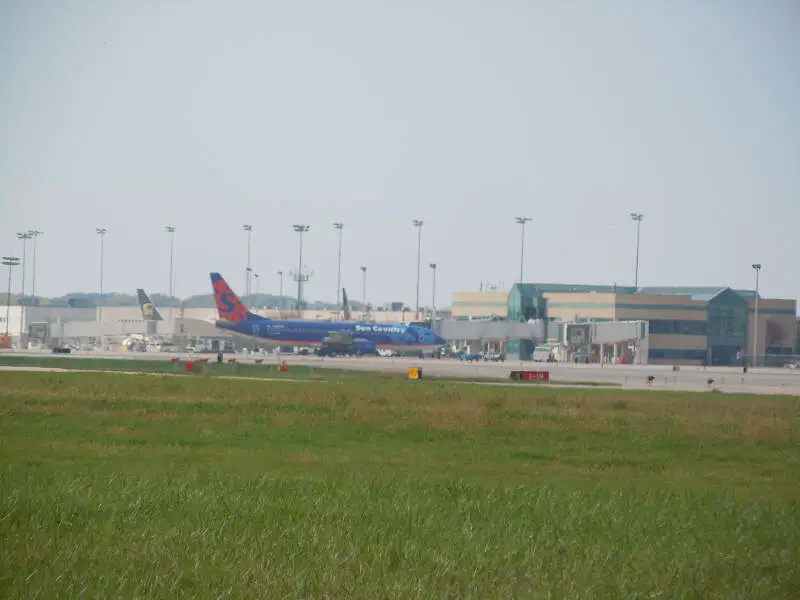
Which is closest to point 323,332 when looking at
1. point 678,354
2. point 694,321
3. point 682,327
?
point 678,354

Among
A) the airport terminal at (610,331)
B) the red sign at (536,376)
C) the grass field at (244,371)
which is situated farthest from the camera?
the airport terminal at (610,331)

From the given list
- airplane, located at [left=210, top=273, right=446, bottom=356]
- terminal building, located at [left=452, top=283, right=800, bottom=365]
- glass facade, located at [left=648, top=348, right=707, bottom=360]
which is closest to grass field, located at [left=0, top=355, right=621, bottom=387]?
airplane, located at [left=210, top=273, right=446, bottom=356]

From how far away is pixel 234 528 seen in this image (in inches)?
650

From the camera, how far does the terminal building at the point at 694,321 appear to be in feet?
450

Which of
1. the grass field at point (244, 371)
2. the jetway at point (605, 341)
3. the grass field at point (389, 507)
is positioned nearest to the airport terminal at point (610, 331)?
the jetway at point (605, 341)

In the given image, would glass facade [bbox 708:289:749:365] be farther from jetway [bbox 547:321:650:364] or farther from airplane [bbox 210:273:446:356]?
airplane [bbox 210:273:446:356]

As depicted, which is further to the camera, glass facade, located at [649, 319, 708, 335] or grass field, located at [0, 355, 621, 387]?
glass facade, located at [649, 319, 708, 335]

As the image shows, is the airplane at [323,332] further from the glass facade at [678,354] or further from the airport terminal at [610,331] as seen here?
the glass facade at [678,354]

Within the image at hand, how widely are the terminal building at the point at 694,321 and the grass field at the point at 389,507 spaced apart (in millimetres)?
102939

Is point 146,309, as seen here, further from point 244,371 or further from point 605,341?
point 244,371

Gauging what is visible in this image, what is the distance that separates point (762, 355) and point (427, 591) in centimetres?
13321

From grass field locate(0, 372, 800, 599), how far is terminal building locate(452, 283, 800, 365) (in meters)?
103

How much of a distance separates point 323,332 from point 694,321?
47.2m

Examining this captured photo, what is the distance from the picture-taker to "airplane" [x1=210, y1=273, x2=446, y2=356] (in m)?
122
